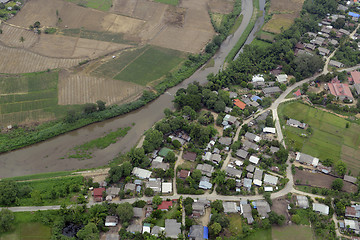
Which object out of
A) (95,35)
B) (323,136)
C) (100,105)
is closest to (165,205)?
(100,105)

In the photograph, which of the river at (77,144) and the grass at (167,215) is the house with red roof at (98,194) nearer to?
the river at (77,144)

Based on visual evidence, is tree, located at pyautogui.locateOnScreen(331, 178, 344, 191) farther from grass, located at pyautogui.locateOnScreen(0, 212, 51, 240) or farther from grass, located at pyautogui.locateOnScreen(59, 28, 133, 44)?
grass, located at pyautogui.locateOnScreen(59, 28, 133, 44)

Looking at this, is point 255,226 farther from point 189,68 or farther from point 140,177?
point 189,68

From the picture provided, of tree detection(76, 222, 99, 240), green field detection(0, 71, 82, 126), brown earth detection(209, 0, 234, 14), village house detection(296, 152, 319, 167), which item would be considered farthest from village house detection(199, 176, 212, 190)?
brown earth detection(209, 0, 234, 14)

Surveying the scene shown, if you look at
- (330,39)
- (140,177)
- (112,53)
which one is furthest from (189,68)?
(330,39)

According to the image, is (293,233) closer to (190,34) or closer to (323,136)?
(323,136)

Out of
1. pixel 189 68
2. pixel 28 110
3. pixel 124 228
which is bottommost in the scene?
pixel 124 228
